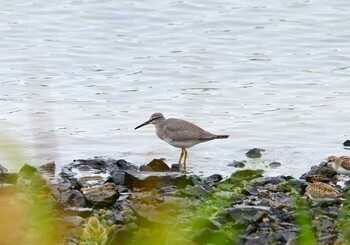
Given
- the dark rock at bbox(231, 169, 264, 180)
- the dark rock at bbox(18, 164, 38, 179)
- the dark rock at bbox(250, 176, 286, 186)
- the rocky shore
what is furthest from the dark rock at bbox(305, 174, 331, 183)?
the dark rock at bbox(18, 164, 38, 179)

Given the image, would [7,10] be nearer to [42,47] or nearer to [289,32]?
[42,47]

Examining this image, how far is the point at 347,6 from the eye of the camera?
84.3 ft

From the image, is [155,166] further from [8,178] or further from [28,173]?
[8,178]

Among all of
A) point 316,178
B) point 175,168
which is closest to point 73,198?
point 175,168

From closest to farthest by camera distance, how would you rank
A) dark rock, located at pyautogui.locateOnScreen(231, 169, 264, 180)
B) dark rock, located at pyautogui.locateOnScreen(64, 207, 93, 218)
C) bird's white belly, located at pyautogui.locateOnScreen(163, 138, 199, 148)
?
dark rock, located at pyautogui.locateOnScreen(64, 207, 93, 218) → dark rock, located at pyautogui.locateOnScreen(231, 169, 264, 180) → bird's white belly, located at pyautogui.locateOnScreen(163, 138, 199, 148)

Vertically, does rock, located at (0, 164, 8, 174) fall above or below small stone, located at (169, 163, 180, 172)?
above

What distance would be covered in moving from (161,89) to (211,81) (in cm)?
111

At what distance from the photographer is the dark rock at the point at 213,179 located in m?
11.7

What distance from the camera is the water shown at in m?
14.6

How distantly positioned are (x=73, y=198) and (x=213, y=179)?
2193 millimetres

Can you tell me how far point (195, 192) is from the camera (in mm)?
10727

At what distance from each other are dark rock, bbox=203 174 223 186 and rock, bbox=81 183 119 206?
1.49 metres

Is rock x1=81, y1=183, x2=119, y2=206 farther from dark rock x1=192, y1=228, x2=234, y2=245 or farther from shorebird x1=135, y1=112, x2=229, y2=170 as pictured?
shorebird x1=135, y1=112, x2=229, y2=170

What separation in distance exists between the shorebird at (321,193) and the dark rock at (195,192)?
108 centimetres
